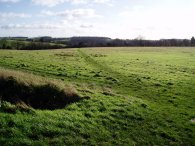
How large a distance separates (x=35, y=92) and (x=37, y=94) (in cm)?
17

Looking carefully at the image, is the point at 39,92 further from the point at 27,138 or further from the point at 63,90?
the point at 27,138

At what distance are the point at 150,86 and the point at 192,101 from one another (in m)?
5.92

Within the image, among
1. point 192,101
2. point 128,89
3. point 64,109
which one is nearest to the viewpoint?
point 64,109

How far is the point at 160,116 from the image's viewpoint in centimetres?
1689

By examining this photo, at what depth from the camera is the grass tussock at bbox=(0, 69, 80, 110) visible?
15953 mm

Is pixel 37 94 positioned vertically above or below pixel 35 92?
below

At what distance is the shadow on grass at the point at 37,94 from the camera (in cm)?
1588

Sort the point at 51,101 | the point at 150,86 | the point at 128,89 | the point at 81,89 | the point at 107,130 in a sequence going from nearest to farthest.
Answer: the point at 107,130
the point at 51,101
the point at 81,89
the point at 128,89
the point at 150,86

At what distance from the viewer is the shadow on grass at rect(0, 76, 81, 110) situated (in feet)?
52.1

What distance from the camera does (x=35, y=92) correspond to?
16750mm

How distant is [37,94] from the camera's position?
1670 centimetres

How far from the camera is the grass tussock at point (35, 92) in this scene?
15953mm

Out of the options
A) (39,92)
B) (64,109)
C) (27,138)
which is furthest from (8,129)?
(39,92)

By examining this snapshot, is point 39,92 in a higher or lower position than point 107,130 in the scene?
higher
